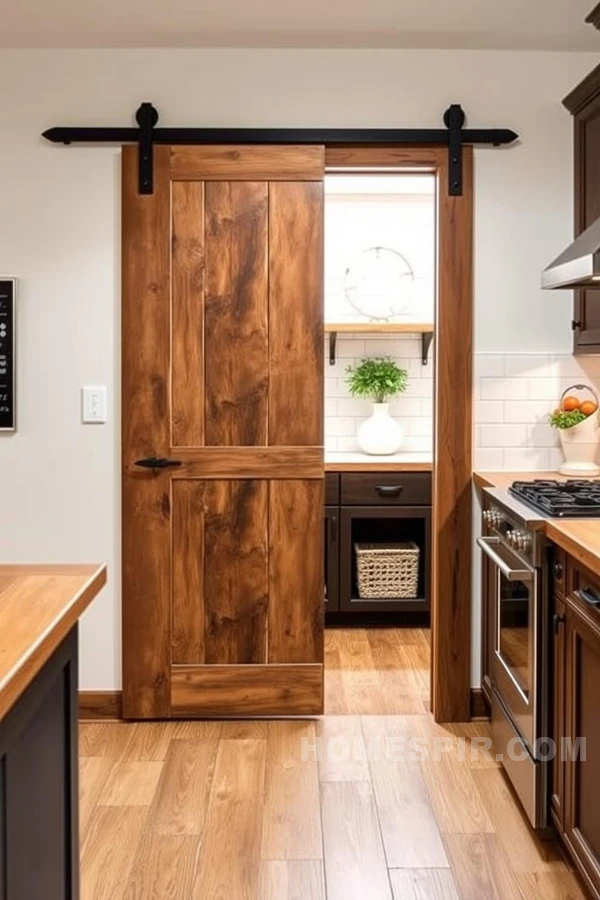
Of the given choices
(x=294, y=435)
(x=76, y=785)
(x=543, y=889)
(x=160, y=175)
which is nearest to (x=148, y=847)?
(x=76, y=785)

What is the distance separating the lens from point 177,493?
3.41 metres

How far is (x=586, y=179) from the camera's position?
10.8 feet

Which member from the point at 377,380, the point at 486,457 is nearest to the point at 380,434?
the point at 377,380

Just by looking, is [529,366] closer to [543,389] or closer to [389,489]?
[543,389]

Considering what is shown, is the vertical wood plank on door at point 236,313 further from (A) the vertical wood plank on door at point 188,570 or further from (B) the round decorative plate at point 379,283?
(B) the round decorative plate at point 379,283

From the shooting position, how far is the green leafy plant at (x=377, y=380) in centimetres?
500

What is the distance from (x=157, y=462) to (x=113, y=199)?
96 centimetres

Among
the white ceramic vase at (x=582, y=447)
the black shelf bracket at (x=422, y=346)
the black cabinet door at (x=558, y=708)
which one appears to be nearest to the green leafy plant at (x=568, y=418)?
the white ceramic vase at (x=582, y=447)

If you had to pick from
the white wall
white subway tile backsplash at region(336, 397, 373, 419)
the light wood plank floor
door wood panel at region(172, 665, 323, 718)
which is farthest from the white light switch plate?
white subway tile backsplash at region(336, 397, 373, 419)

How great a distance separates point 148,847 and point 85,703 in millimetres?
1033

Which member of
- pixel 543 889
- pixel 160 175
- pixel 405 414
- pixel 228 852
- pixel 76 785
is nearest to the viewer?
pixel 76 785

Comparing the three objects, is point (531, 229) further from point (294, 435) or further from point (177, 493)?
point (177, 493)

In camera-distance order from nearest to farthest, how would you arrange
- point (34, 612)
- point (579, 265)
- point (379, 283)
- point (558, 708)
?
1. point (34, 612)
2. point (558, 708)
3. point (579, 265)
4. point (379, 283)

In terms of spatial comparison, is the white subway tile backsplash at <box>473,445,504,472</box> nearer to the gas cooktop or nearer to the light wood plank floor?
the gas cooktop
